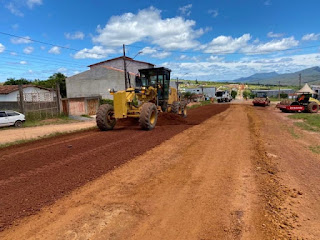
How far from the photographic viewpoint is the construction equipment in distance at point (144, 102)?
1082 cm

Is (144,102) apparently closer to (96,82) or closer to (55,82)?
(96,82)

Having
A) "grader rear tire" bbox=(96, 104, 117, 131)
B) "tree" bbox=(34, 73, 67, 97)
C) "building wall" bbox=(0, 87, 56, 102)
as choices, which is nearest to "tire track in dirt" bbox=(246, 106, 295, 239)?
"grader rear tire" bbox=(96, 104, 117, 131)

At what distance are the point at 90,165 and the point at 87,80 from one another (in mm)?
33538

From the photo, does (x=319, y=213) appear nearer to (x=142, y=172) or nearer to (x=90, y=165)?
(x=142, y=172)

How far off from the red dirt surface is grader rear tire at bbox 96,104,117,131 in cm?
172

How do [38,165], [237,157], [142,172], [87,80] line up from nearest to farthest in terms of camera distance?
[142,172], [38,165], [237,157], [87,80]

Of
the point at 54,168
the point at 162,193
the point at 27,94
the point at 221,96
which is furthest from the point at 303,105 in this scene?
the point at 221,96

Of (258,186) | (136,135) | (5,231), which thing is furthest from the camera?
(136,135)

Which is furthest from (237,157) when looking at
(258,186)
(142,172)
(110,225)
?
(110,225)

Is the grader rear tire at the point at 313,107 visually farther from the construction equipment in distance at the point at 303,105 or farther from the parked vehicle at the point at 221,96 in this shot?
the parked vehicle at the point at 221,96

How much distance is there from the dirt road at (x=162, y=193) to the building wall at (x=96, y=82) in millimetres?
29142

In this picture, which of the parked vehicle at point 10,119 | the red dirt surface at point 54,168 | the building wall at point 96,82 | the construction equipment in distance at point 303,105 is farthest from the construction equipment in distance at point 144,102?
the building wall at point 96,82

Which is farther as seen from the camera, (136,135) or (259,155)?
(136,135)

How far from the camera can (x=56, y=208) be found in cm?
379
